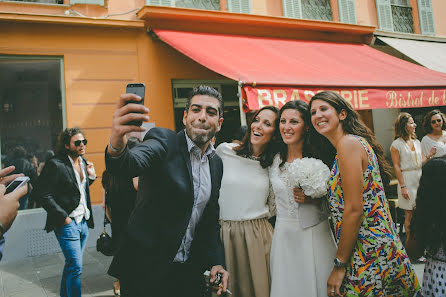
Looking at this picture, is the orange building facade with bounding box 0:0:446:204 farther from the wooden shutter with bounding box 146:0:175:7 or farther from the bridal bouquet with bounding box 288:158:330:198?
the bridal bouquet with bounding box 288:158:330:198

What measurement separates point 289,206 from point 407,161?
377 centimetres

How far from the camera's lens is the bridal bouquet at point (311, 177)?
248cm

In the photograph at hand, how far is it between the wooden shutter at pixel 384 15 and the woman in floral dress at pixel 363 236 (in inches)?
367

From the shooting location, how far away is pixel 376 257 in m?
2.14

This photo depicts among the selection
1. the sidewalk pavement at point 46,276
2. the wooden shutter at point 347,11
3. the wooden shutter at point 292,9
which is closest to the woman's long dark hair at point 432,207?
the sidewalk pavement at point 46,276

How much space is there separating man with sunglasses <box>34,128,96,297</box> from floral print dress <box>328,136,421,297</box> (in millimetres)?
2860

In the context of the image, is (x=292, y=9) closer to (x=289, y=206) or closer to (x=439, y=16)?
(x=439, y=16)

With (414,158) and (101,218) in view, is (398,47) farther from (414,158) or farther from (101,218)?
(101,218)

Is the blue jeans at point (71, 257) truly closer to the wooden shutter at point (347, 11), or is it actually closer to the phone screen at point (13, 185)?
the phone screen at point (13, 185)

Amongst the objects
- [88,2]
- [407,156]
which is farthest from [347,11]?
[88,2]

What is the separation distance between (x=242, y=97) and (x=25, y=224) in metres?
4.62

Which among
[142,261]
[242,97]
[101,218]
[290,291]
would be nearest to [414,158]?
[242,97]

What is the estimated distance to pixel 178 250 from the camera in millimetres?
2016

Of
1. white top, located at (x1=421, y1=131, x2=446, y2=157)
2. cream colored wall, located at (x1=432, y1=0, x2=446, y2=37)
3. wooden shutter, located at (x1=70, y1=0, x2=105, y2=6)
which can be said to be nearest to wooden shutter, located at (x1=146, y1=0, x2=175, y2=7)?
wooden shutter, located at (x1=70, y1=0, x2=105, y2=6)
